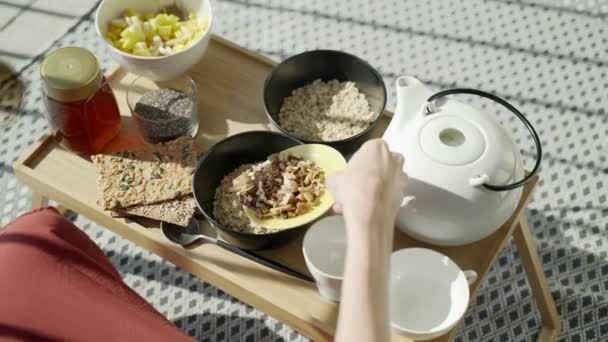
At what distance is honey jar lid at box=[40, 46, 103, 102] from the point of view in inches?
51.0

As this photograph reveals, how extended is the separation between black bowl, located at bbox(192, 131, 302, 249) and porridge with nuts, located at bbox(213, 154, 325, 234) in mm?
19

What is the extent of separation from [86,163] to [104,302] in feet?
1.04

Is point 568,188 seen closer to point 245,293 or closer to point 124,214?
point 245,293

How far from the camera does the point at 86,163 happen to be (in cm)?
142

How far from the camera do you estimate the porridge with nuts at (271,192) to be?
4.12 feet

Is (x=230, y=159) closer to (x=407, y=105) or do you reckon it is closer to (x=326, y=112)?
(x=326, y=112)

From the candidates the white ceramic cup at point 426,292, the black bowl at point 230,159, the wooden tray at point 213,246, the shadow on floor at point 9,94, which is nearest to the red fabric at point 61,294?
the wooden tray at point 213,246

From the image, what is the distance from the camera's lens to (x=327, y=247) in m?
1.26

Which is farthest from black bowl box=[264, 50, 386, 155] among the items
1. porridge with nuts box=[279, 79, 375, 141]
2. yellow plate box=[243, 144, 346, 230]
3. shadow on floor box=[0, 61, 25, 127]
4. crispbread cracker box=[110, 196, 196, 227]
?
shadow on floor box=[0, 61, 25, 127]

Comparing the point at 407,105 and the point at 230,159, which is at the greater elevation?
the point at 407,105

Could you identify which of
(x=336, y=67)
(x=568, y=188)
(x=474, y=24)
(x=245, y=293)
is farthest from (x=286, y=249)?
(x=474, y=24)

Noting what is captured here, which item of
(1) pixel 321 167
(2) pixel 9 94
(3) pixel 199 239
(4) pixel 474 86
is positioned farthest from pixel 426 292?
(2) pixel 9 94

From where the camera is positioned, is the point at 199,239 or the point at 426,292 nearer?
the point at 426,292

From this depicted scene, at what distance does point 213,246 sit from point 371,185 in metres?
0.41
